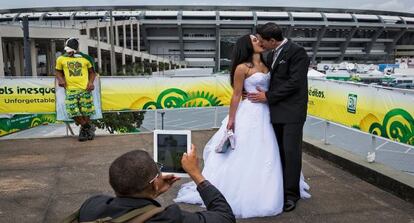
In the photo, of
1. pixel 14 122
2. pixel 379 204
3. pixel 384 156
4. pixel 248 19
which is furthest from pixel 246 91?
pixel 248 19

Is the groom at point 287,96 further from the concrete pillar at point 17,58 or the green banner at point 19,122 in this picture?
the concrete pillar at point 17,58

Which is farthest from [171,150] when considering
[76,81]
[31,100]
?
[31,100]

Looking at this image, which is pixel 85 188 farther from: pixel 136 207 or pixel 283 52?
pixel 136 207

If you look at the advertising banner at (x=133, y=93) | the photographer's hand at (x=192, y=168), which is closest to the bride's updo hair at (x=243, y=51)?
the photographer's hand at (x=192, y=168)

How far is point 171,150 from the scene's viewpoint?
2.87 metres

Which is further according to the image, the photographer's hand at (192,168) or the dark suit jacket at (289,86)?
the dark suit jacket at (289,86)

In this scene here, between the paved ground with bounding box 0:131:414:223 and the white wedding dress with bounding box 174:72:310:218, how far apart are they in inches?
6.6

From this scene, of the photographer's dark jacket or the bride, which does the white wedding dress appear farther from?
the photographer's dark jacket

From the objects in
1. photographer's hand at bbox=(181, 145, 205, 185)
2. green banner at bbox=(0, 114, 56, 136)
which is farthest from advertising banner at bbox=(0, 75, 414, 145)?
photographer's hand at bbox=(181, 145, 205, 185)

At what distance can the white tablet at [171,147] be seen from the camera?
282 cm

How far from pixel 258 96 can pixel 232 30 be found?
372 ft

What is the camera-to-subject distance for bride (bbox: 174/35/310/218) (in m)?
4.04

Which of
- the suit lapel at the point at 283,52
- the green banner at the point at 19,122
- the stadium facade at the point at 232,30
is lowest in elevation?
the green banner at the point at 19,122

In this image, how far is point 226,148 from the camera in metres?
4.25
